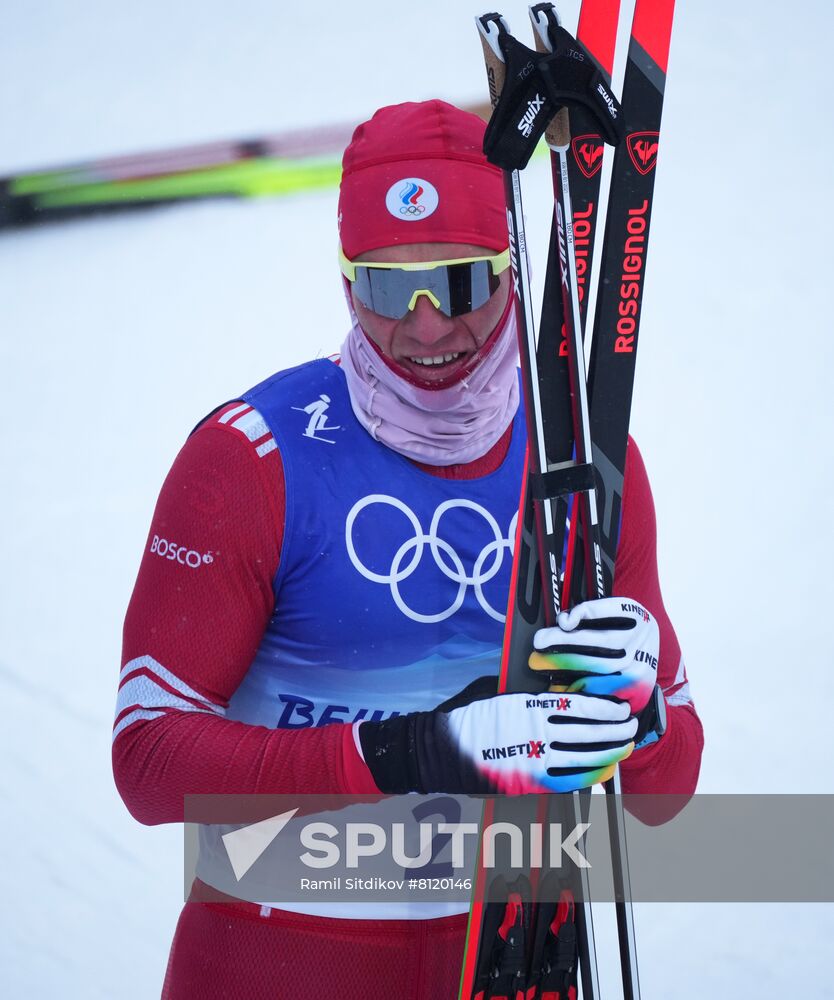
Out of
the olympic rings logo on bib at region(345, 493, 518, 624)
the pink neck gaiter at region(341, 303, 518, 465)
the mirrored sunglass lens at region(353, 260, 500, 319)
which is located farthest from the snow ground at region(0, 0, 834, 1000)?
the mirrored sunglass lens at region(353, 260, 500, 319)

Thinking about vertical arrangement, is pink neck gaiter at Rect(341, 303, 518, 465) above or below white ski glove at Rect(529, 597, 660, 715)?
above

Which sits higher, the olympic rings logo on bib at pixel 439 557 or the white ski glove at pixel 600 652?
the olympic rings logo on bib at pixel 439 557

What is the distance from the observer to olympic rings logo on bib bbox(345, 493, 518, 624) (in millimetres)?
1726

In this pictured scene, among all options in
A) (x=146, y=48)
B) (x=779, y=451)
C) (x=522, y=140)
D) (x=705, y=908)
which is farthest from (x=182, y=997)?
(x=146, y=48)

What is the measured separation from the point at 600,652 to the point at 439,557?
0.27 metres

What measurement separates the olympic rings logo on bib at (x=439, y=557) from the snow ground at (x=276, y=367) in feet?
5.06

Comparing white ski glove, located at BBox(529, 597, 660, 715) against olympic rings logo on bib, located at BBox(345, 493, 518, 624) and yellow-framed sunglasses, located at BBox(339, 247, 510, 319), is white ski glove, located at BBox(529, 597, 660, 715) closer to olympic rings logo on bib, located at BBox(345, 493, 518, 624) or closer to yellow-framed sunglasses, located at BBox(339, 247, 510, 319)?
olympic rings logo on bib, located at BBox(345, 493, 518, 624)

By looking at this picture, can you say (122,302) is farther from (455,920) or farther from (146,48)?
(455,920)

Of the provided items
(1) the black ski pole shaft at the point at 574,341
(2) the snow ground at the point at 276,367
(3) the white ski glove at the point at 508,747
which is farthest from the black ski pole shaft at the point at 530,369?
(2) the snow ground at the point at 276,367

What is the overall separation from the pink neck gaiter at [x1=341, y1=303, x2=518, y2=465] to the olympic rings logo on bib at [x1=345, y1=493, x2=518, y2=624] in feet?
0.24

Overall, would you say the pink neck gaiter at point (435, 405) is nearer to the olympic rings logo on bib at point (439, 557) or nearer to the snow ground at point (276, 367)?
the olympic rings logo on bib at point (439, 557)

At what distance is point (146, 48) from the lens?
218 inches

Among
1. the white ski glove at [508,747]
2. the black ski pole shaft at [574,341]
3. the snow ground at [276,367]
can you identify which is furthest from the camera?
the snow ground at [276,367]

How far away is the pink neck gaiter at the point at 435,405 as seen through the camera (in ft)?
5.79
